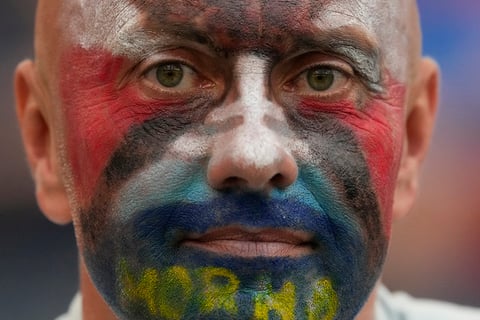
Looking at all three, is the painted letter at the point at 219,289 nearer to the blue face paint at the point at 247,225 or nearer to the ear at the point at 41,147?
the blue face paint at the point at 247,225

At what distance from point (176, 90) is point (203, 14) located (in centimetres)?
14

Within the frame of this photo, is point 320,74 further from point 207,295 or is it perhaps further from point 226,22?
point 207,295

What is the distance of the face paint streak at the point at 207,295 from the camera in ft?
5.02

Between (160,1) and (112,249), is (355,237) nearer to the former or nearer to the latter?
(112,249)

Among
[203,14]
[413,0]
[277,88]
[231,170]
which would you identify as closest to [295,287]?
[231,170]

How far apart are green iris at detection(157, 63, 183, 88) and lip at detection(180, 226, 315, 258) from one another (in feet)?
0.85

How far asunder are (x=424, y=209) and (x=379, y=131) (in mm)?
1864

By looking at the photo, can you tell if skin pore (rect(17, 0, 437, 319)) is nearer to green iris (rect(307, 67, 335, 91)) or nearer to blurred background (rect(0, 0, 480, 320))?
green iris (rect(307, 67, 335, 91))

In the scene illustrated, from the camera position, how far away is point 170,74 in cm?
162

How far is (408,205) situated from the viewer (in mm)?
1999

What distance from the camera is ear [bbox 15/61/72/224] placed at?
1920mm

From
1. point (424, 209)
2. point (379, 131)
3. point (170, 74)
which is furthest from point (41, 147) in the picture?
point (424, 209)

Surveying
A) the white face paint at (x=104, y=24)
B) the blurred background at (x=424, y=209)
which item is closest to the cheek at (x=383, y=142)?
the white face paint at (x=104, y=24)

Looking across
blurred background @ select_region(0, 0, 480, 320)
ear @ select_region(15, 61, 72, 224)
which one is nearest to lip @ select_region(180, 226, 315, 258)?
ear @ select_region(15, 61, 72, 224)
